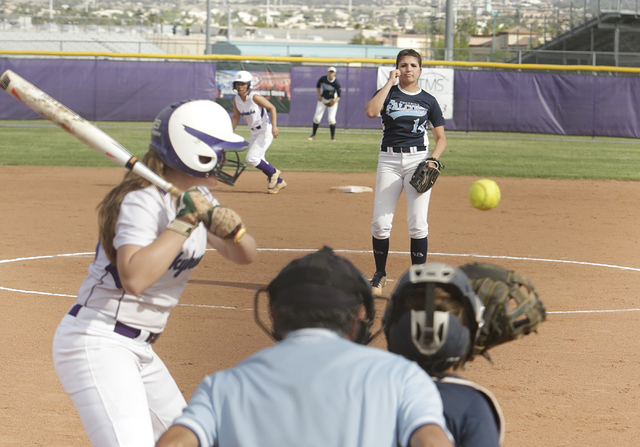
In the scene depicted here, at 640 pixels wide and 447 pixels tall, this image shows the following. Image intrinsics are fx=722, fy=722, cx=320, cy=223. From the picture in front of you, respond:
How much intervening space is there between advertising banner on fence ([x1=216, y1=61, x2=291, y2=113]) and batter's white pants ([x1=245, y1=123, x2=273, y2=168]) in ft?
41.2

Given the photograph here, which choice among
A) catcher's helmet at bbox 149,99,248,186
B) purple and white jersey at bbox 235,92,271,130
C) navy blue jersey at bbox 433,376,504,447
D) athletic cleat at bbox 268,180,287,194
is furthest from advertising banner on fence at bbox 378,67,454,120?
navy blue jersey at bbox 433,376,504,447

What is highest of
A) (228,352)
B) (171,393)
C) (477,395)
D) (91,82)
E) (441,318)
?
(91,82)

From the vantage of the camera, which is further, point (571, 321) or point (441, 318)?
point (571, 321)

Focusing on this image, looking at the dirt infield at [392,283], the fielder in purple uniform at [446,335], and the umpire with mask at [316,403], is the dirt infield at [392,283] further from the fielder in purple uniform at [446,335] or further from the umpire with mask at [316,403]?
the umpire with mask at [316,403]

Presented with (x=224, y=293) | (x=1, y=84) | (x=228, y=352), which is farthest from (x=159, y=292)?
(x=224, y=293)

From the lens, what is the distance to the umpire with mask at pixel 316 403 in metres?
1.67

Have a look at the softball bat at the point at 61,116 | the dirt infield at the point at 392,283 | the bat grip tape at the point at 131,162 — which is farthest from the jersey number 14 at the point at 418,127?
the bat grip tape at the point at 131,162

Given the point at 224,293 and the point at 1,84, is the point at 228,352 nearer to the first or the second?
the point at 224,293

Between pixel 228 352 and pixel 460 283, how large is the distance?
3.66 meters

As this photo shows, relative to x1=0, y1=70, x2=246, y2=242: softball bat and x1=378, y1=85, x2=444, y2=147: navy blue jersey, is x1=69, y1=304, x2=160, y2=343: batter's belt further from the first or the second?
x1=378, y1=85, x2=444, y2=147: navy blue jersey

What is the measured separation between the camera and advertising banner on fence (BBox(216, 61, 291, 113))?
25688 mm

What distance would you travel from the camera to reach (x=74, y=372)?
285cm

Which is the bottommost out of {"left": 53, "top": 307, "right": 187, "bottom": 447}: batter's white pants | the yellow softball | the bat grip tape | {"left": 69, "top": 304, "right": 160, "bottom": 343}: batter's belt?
{"left": 53, "top": 307, "right": 187, "bottom": 447}: batter's white pants

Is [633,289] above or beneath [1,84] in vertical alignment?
beneath
